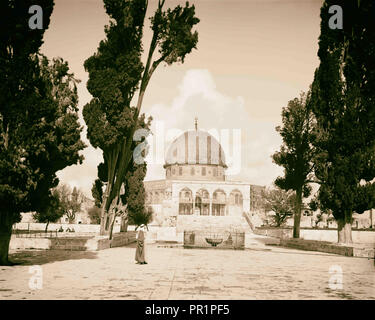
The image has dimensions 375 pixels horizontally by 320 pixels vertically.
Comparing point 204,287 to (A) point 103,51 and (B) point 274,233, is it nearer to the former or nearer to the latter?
(A) point 103,51

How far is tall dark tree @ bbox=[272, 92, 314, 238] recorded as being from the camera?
26.3m

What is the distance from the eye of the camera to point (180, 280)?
10.3 metres

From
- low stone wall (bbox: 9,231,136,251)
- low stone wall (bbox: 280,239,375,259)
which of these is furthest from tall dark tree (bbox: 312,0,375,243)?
low stone wall (bbox: 9,231,136,251)

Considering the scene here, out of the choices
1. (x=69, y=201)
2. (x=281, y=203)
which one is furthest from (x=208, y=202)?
(x=69, y=201)

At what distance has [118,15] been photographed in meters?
19.8

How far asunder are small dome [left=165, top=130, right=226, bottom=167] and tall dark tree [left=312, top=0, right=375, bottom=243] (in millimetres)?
55657

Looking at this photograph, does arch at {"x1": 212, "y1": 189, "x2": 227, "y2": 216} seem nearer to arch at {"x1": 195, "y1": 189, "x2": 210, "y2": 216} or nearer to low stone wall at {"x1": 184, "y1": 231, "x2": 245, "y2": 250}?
arch at {"x1": 195, "y1": 189, "x2": 210, "y2": 216}

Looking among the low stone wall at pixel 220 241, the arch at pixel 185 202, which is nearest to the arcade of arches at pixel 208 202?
the arch at pixel 185 202

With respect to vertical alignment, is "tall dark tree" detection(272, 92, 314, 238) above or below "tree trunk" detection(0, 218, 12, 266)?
above

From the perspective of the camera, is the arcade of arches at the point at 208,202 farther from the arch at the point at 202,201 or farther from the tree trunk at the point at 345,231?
the tree trunk at the point at 345,231

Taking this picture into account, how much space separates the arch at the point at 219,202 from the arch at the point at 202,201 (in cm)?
105

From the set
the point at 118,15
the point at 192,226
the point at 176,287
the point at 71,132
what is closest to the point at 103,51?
the point at 118,15

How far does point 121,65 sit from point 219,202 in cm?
5320
